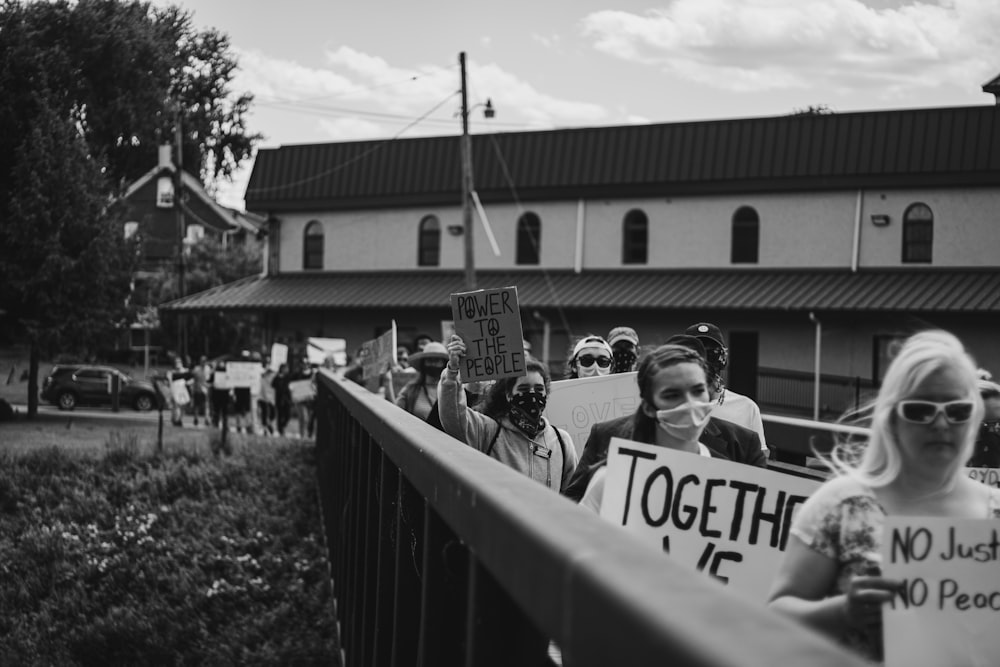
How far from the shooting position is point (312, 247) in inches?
1937

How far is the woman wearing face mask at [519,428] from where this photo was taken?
22.2ft

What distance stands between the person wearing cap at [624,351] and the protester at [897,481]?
662 centimetres

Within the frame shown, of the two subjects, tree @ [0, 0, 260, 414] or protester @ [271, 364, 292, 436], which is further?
tree @ [0, 0, 260, 414]

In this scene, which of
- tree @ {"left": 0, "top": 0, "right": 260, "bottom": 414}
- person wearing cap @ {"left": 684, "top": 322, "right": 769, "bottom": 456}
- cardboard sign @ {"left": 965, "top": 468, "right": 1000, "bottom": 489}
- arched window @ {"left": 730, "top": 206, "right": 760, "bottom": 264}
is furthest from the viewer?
arched window @ {"left": 730, "top": 206, "right": 760, "bottom": 264}

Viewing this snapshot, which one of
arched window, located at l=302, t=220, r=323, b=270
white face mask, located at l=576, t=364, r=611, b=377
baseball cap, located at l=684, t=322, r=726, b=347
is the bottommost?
white face mask, located at l=576, t=364, r=611, b=377

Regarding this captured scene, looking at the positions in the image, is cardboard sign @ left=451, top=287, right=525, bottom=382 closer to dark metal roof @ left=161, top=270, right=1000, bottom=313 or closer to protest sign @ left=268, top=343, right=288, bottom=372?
protest sign @ left=268, top=343, right=288, bottom=372

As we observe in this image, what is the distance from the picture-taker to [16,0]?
35.7 metres

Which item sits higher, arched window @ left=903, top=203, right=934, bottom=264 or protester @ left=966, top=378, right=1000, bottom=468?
arched window @ left=903, top=203, right=934, bottom=264

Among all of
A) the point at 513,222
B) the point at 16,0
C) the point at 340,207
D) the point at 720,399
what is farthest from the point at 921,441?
the point at 340,207

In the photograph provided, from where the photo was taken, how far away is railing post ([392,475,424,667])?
4.69m

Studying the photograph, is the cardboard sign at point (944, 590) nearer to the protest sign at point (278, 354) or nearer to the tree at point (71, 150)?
the protest sign at point (278, 354)

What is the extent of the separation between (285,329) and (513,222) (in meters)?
9.26

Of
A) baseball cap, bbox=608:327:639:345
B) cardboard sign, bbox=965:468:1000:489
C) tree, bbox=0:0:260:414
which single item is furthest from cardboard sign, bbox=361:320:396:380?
tree, bbox=0:0:260:414

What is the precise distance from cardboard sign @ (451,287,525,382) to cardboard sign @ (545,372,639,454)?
729 mm
